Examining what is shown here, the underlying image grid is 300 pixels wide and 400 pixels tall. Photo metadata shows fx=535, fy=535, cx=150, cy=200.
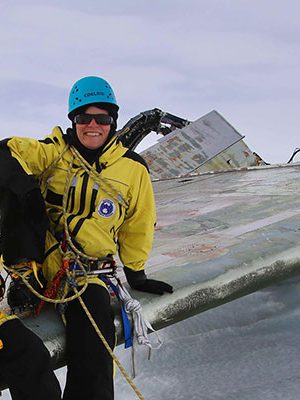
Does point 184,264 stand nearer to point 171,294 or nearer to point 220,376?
point 171,294

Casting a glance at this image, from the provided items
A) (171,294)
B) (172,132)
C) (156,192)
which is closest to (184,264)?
(171,294)

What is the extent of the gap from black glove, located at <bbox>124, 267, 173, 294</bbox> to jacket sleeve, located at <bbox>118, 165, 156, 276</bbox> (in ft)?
0.34

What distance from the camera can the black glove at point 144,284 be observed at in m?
2.77

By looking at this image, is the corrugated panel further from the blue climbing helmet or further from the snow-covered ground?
the blue climbing helmet

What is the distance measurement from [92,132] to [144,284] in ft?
2.85

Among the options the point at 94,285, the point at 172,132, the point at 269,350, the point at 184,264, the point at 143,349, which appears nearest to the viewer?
the point at 94,285

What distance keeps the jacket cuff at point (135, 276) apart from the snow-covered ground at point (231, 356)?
158 cm

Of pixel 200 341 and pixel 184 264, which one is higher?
pixel 184 264

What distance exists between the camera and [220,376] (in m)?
4.25

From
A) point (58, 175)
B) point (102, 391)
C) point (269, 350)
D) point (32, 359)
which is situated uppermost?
point (58, 175)

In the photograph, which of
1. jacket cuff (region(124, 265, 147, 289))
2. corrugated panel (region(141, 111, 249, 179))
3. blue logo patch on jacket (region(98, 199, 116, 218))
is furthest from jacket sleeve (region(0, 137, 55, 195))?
corrugated panel (region(141, 111, 249, 179))

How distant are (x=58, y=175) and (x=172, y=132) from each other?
13818 millimetres

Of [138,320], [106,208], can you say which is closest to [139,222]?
[106,208]

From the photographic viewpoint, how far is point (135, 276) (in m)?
2.77
